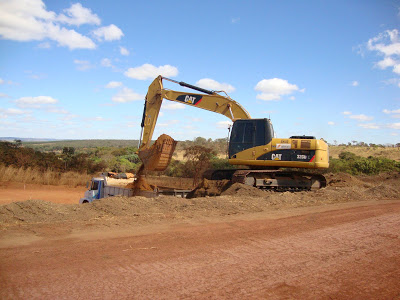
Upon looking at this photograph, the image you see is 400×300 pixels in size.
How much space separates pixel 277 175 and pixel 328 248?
8.25 metres

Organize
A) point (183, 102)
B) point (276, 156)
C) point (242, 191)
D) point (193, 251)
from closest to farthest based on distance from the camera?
1. point (193, 251)
2. point (242, 191)
3. point (276, 156)
4. point (183, 102)

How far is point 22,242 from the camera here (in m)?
5.78

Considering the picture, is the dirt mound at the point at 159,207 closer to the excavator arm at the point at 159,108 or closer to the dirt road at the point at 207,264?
the dirt road at the point at 207,264

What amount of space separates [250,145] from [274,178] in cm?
180

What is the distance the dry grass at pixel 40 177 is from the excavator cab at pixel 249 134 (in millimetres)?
15753

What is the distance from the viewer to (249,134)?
45.2 ft

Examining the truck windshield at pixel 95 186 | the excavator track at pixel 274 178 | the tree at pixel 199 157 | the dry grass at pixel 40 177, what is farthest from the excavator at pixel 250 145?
the dry grass at pixel 40 177

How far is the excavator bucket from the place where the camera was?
1213 centimetres

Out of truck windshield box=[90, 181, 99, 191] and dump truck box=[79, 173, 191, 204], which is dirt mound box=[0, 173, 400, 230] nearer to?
dump truck box=[79, 173, 191, 204]

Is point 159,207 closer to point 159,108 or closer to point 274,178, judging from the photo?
point 159,108

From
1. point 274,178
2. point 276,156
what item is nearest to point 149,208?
point 276,156

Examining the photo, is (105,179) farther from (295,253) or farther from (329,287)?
(329,287)

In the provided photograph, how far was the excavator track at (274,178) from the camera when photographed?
1347 centimetres

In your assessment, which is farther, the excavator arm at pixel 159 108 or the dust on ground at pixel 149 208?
the excavator arm at pixel 159 108
